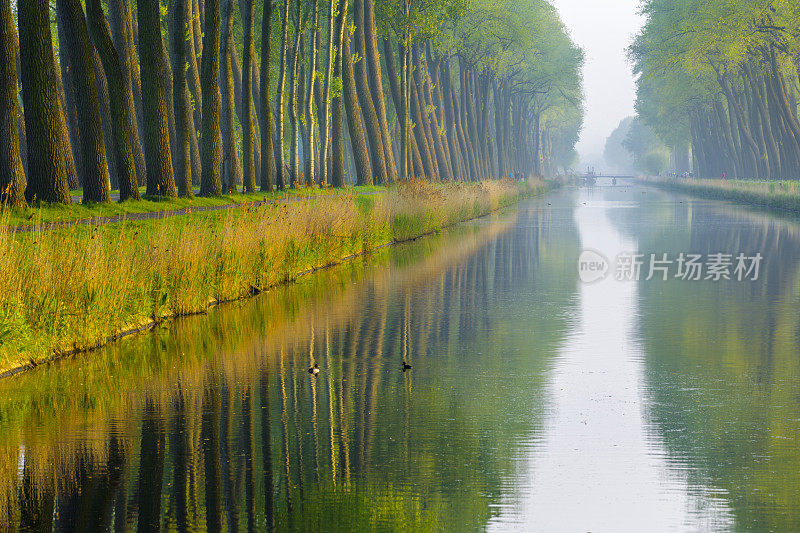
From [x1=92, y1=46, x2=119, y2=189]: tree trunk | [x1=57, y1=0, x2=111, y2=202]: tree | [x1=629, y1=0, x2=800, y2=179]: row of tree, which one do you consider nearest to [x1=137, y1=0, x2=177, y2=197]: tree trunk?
[x1=57, y1=0, x2=111, y2=202]: tree

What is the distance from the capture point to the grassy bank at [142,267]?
12414mm

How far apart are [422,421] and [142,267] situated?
23.9ft

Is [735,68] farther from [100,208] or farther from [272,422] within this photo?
[272,422]

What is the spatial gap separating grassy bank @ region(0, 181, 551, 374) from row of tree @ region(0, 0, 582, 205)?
11.0ft

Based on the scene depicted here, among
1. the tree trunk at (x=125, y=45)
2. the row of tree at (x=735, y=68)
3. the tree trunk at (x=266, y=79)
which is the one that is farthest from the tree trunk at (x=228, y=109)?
the row of tree at (x=735, y=68)

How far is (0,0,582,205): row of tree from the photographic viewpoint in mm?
21891

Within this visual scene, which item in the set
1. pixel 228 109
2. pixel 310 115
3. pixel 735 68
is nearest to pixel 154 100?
pixel 228 109

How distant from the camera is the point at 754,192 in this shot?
70.4 meters

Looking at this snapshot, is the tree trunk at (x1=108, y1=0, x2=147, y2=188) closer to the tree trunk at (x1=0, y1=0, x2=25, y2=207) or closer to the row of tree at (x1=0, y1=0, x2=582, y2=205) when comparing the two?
the row of tree at (x1=0, y1=0, x2=582, y2=205)

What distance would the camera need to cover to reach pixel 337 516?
680 centimetres

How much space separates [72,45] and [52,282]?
38.4 ft

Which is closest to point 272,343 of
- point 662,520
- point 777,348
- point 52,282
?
point 52,282

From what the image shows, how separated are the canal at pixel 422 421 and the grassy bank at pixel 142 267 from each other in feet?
1.26

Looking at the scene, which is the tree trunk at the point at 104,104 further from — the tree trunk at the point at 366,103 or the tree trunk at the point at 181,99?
the tree trunk at the point at 366,103
